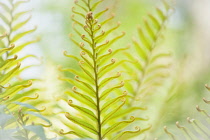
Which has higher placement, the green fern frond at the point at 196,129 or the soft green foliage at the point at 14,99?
the soft green foliage at the point at 14,99

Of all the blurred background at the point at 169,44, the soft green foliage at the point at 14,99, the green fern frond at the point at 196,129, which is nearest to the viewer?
the soft green foliage at the point at 14,99

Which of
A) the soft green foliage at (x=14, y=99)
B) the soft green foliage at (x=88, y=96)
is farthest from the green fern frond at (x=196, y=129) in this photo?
the soft green foliage at (x=14, y=99)

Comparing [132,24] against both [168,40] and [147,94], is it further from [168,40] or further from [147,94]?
[147,94]

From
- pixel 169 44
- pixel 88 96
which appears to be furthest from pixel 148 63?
pixel 169 44

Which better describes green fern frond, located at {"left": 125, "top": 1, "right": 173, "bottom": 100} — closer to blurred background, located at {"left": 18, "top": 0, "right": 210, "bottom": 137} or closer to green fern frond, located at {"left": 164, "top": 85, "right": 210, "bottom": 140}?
blurred background, located at {"left": 18, "top": 0, "right": 210, "bottom": 137}

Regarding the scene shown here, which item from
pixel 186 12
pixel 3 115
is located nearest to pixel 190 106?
pixel 3 115

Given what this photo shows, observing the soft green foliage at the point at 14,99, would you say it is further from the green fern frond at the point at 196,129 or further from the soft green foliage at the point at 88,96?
the green fern frond at the point at 196,129

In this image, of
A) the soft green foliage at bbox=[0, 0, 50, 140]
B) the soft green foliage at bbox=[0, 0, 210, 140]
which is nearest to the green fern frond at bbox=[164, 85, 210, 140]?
the soft green foliage at bbox=[0, 0, 210, 140]
